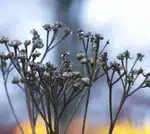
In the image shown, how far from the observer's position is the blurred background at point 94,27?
1453 mm

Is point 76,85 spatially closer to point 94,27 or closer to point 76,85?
point 76,85

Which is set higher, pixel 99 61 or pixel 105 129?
pixel 99 61

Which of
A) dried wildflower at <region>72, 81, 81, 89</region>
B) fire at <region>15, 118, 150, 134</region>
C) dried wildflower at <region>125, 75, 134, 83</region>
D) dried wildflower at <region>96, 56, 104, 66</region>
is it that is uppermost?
dried wildflower at <region>96, 56, 104, 66</region>

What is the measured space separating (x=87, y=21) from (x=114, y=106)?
17.7 inches

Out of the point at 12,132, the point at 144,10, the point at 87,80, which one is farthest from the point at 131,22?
the point at 12,132

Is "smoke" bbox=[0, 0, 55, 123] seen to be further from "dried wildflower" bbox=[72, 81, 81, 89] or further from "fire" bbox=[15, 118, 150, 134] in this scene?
"dried wildflower" bbox=[72, 81, 81, 89]

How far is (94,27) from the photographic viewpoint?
5.05 feet

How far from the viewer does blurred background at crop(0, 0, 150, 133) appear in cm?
145

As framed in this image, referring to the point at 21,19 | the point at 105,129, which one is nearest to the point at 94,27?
the point at 21,19

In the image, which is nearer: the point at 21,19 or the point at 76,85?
the point at 76,85

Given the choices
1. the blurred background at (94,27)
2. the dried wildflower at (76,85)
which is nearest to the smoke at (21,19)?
the blurred background at (94,27)

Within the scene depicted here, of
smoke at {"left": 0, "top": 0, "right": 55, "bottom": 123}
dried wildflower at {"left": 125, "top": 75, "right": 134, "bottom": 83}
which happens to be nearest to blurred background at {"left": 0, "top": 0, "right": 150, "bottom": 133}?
smoke at {"left": 0, "top": 0, "right": 55, "bottom": 123}

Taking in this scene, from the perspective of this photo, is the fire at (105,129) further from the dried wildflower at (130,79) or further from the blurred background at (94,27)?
the dried wildflower at (130,79)

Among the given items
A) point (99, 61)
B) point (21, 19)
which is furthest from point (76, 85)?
point (21, 19)
